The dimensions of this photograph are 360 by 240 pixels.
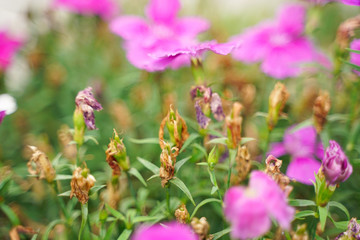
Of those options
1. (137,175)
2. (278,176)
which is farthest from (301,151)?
(137,175)

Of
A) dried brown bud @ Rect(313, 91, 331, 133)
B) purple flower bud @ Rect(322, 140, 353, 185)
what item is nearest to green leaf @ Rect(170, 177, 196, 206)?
purple flower bud @ Rect(322, 140, 353, 185)

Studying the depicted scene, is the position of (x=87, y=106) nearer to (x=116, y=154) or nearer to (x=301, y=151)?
(x=116, y=154)

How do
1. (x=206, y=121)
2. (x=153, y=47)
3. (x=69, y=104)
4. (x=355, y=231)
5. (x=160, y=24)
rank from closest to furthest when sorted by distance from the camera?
(x=355, y=231), (x=206, y=121), (x=153, y=47), (x=160, y=24), (x=69, y=104)

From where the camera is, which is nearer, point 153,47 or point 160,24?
point 153,47

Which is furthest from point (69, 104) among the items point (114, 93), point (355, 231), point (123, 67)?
point (355, 231)

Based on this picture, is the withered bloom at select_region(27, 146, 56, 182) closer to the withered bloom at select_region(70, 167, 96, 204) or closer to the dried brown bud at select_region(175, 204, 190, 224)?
the withered bloom at select_region(70, 167, 96, 204)

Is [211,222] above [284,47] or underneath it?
underneath

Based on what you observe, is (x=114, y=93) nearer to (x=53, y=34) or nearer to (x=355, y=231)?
(x=53, y=34)

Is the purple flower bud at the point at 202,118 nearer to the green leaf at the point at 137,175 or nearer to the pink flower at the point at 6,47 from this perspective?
the green leaf at the point at 137,175
